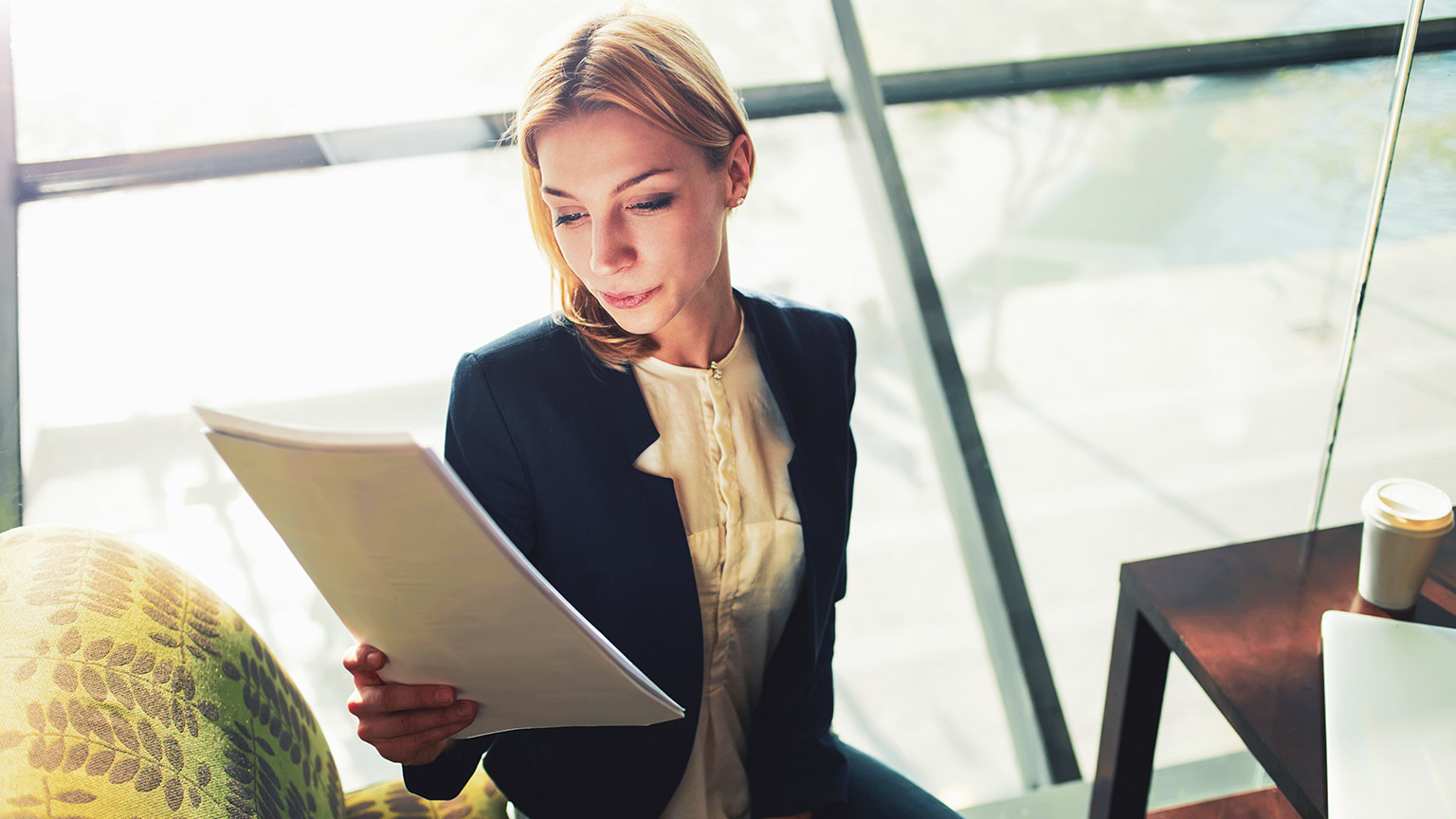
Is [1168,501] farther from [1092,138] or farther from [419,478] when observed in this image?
[419,478]

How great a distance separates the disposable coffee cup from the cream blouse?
23.9 inches

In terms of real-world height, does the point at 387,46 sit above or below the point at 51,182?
above

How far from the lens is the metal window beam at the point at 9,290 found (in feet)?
5.66

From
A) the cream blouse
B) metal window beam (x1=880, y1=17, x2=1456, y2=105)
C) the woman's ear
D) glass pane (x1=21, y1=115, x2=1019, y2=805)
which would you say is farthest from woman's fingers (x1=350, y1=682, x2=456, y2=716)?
metal window beam (x1=880, y1=17, x2=1456, y2=105)

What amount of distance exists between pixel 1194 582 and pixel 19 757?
110 centimetres

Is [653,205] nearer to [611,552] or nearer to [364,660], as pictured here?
[611,552]

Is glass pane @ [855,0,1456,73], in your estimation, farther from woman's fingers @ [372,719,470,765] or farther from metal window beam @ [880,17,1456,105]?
woman's fingers @ [372,719,470,765]

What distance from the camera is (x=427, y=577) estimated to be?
0.63m

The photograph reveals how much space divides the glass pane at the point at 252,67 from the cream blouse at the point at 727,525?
1.25 metres

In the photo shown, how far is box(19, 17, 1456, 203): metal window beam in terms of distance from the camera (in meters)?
1.83

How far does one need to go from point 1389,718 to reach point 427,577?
86 cm

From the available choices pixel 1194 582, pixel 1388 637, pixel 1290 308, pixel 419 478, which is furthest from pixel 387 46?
pixel 1290 308

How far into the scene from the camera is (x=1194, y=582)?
981 millimetres

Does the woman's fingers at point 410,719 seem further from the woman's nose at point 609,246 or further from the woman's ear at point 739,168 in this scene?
the woman's ear at point 739,168
